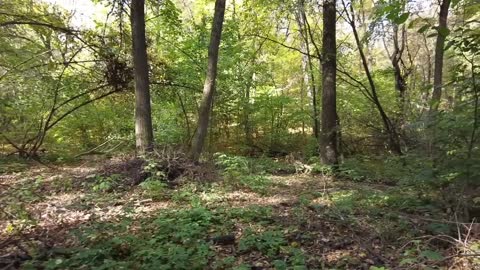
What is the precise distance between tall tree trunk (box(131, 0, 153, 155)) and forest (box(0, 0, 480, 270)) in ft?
0.09

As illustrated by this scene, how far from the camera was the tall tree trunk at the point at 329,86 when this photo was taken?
7.97 metres

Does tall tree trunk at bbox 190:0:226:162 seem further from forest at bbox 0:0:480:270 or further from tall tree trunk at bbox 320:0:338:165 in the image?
tall tree trunk at bbox 320:0:338:165

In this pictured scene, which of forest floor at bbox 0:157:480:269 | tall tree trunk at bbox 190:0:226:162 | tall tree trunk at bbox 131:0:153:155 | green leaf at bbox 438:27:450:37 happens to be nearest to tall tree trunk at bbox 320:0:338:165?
forest floor at bbox 0:157:480:269

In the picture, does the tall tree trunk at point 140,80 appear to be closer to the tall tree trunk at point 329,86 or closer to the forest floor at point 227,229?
the forest floor at point 227,229

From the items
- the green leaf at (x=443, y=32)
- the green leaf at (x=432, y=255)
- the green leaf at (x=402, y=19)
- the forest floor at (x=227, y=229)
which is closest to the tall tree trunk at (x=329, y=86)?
the forest floor at (x=227, y=229)

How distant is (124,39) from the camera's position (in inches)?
352

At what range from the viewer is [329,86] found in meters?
8.16

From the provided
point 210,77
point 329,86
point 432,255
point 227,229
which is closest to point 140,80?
point 210,77

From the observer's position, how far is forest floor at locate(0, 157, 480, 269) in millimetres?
3428

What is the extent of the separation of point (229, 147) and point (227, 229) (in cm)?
769

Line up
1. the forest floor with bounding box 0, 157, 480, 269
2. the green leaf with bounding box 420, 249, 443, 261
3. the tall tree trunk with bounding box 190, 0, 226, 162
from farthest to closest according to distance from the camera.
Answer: the tall tree trunk with bounding box 190, 0, 226, 162, the forest floor with bounding box 0, 157, 480, 269, the green leaf with bounding box 420, 249, 443, 261

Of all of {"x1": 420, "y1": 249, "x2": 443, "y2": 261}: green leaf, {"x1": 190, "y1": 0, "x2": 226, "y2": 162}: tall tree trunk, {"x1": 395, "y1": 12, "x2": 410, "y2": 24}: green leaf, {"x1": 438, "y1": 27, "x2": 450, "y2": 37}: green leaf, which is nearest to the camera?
{"x1": 395, "y1": 12, "x2": 410, "y2": 24}: green leaf

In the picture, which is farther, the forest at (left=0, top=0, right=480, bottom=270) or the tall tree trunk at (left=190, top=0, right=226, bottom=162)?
the tall tree trunk at (left=190, top=0, right=226, bottom=162)

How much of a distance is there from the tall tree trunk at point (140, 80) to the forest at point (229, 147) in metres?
0.03
